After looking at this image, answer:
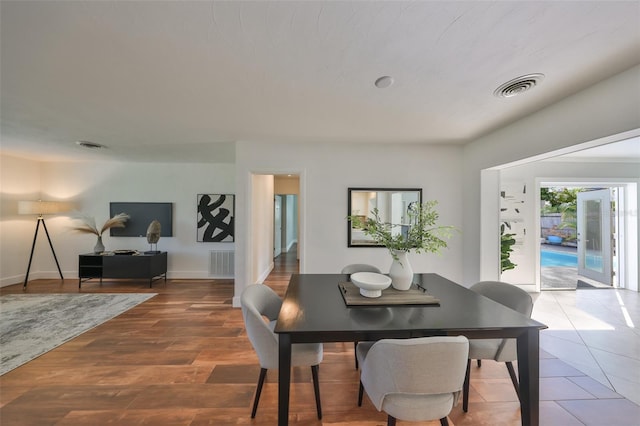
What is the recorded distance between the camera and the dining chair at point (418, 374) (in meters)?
1.06

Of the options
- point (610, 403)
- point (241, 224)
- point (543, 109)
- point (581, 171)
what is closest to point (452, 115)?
point (543, 109)

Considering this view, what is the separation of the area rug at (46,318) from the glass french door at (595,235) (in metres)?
8.36

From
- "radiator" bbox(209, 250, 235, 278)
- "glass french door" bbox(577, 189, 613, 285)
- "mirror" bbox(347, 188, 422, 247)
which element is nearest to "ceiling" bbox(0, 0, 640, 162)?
"mirror" bbox(347, 188, 422, 247)

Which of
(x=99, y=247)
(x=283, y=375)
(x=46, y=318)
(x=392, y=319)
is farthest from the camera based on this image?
(x=99, y=247)

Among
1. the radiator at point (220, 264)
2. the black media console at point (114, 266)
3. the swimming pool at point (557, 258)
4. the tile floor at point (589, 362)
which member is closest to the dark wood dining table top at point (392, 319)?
the tile floor at point (589, 362)

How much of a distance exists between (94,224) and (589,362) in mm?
7428

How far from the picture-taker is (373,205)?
3.64 metres

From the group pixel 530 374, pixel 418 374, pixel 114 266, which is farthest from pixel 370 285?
pixel 114 266

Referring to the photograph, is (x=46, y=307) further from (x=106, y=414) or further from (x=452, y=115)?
(x=452, y=115)

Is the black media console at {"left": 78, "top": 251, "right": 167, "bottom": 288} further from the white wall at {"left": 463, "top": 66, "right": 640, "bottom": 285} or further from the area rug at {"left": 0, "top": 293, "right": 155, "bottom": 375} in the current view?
the white wall at {"left": 463, "top": 66, "right": 640, "bottom": 285}

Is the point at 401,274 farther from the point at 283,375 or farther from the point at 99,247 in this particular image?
the point at 99,247

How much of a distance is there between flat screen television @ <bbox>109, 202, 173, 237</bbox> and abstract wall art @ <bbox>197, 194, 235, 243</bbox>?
0.66 metres

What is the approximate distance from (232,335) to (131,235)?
3.77 m

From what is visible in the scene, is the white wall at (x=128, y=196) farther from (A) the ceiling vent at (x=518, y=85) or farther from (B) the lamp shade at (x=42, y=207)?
(A) the ceiling vent at (x=518, y=85)
